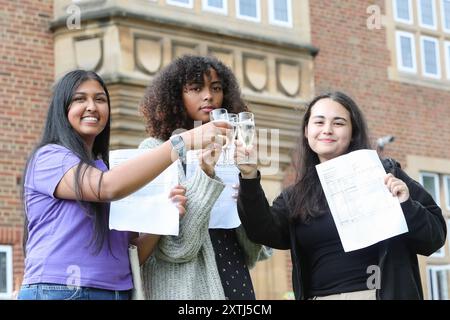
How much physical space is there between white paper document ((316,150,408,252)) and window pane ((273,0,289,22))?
8054 mm

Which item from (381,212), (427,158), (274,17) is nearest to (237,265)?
(381,212)

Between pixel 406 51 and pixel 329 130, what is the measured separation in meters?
9.84

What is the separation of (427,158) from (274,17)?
9.81 ft

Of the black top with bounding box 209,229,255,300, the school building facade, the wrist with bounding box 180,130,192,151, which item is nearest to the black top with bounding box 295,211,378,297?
the black top with bounding box 209,229,255,300

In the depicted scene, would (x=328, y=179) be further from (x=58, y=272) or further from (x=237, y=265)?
(x=58, y=272)

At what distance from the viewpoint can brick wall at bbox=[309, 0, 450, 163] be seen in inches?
494

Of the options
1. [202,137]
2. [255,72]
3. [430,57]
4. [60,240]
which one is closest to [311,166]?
[202,137]

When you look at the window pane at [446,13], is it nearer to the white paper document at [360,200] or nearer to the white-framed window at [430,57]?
the white-framed window at [430,57]

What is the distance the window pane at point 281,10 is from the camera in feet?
38.7

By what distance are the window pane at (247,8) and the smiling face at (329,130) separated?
741 cm

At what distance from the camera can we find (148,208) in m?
3.72

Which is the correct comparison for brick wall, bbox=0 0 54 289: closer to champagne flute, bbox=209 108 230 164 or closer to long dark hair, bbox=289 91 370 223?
long dark hair, bbox=289 91 370 223

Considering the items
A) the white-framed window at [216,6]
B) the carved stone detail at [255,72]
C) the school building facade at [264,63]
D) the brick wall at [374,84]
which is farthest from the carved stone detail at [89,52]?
the brick wall at [374,84]

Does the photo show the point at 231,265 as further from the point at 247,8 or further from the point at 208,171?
the point at 247,8
